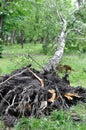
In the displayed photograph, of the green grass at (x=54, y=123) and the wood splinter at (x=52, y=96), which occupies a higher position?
the wood splinter at (x=52, y=96)

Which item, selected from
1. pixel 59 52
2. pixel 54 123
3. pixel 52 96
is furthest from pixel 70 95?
pixel 59 52

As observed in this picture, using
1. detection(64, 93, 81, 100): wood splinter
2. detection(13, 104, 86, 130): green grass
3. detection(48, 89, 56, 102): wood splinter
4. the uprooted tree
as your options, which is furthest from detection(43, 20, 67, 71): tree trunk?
detection(13, 104, 86, 130): green grass

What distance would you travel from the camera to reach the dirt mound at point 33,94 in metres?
6.69

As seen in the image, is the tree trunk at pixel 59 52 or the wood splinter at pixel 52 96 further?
the tree trunk at pixel 59 52

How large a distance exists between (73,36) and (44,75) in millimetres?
6928

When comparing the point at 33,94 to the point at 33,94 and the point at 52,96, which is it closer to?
the point at 33,94

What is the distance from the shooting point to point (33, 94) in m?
7.07

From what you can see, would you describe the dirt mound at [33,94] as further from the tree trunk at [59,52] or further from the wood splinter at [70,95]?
the tree trunk at [59,52]

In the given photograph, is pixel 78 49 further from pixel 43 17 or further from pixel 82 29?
pixel 43 17

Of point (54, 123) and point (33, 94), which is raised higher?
point (33, 94)

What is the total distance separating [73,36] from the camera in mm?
15062

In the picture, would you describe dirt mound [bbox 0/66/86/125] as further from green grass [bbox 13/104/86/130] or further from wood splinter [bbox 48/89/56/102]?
green grass [bbox 13/104/86/130]

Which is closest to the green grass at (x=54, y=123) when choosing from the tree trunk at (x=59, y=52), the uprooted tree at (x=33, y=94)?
the uprooted tree at (x=33, y=94)

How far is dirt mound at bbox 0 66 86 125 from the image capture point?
6.69 meters
